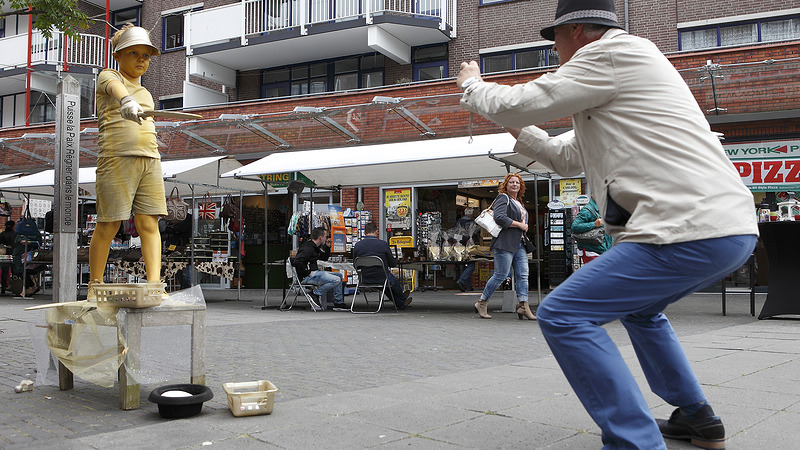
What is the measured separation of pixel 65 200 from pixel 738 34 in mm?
16428

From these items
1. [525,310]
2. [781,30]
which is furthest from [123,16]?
[525,310]

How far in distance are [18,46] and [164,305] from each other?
25.4 meters

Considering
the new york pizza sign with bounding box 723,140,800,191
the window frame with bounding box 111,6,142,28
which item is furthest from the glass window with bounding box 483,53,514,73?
the window frame with bounding box 111,6,142,28

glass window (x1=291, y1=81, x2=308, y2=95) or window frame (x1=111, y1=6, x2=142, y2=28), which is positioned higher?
window frame (x1=111, y1=6, x2=142, y2=28)

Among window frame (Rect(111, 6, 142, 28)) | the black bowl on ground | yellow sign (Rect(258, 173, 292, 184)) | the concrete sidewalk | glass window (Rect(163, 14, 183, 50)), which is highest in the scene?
window frame (Rect(111, 6, 142, 28))

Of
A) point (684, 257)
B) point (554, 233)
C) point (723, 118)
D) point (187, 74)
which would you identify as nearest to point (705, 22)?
point (723, 118)

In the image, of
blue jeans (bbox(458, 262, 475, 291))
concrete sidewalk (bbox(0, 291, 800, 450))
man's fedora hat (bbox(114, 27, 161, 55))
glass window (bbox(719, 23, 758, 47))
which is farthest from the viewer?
glass window (bbox(719, 23, 758, 47))

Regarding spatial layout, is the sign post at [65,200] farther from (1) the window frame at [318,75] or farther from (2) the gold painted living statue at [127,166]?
(1) the window frame at [318,75]

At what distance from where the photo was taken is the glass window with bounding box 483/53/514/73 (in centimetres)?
1891

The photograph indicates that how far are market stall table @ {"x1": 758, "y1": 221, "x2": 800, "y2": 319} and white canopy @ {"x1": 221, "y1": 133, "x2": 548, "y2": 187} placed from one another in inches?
134

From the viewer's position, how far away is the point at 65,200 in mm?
5062

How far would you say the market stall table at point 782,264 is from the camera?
8469 mm

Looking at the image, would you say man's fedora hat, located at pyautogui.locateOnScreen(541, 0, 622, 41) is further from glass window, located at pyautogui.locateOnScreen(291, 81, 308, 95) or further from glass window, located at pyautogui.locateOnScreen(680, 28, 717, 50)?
glass window, located at pyautogui.locateOnScreen(291, 81, 308, 95)

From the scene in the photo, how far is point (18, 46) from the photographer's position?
25.0m
